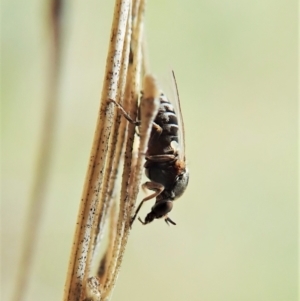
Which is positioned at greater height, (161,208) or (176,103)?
(176,103)

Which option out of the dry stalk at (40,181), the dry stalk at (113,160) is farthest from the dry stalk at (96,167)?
the dry stalk at (40,181)

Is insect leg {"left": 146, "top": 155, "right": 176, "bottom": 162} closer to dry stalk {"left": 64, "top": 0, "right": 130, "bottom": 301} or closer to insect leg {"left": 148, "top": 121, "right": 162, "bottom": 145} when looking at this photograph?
insect leg {"left": 148, "top": 121, "right": 162, "bottom": 145}

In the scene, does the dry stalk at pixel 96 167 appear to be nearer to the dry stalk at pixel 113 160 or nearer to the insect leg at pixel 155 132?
the dry stalk at pixel 113 160

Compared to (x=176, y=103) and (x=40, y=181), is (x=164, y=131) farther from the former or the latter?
(x=40, y=181)

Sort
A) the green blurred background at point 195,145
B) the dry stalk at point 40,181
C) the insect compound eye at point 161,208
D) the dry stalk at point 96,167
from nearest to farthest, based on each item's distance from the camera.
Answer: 1. the dry stalk at point 96,167
2. the insect compound eye at point 161,208
3. the dry stalk at point 40,181
4. the green blurred background at point 195,145

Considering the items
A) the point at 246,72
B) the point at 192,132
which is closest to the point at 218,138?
the point at 192,132

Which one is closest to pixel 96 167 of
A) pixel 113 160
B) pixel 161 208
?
pixel 113 160

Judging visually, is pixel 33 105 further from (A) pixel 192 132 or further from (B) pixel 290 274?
(B) pixel 290 274

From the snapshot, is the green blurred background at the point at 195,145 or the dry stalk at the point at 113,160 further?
the green blurred background at the point at 195,145
